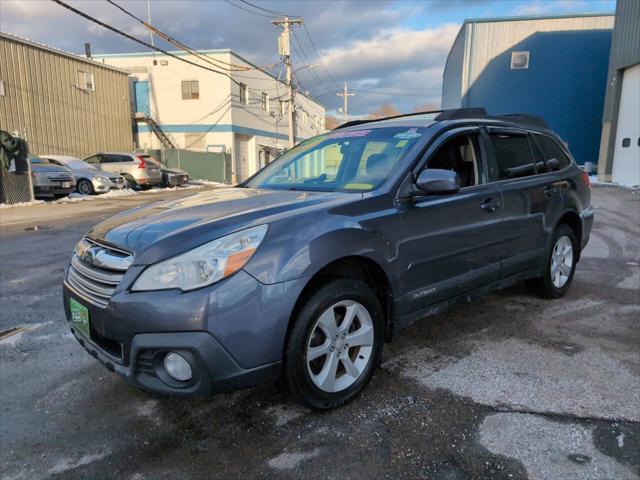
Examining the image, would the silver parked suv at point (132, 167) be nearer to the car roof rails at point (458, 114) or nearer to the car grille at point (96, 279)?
the car roof rails at point (458, 114)

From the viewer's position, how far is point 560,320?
427 cm

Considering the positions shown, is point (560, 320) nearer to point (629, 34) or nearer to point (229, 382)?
point (229, 382)

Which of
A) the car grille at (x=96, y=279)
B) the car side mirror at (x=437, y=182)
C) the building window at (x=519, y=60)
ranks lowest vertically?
the car grille at (x=96, y=279)

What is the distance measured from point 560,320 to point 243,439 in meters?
3.07

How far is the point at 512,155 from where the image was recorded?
13.6ft

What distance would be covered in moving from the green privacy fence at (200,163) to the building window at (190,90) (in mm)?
3579

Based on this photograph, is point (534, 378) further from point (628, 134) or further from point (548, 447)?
point (628, 134)

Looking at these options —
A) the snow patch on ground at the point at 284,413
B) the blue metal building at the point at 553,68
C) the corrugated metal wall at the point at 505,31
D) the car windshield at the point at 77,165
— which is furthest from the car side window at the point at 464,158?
the corrugated metal wall at the point at 505,31

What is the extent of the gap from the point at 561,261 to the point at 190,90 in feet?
96.1

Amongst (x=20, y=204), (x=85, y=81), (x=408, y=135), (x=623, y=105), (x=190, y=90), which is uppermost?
(x=190, y=90)

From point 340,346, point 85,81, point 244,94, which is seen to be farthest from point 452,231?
point 244,94

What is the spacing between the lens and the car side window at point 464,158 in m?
3.64

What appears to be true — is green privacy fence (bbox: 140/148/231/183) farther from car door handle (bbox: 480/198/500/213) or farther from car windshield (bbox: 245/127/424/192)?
car door handle (bbox: 480/198/500/213)

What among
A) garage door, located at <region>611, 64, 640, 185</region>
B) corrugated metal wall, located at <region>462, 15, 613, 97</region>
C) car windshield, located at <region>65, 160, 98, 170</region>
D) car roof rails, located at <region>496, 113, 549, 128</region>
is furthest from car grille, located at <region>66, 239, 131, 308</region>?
corrugated metal wall, located at <region>462, 15, 613, 97</region>
